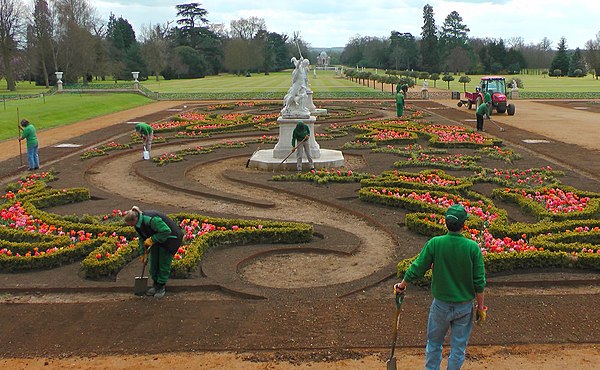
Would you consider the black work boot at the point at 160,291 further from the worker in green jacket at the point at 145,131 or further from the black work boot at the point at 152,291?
the worker in green jacket at the point at 145,131

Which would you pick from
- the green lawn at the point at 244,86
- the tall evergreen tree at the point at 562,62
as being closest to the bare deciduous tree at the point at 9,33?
the green lawn at the point at 244,86

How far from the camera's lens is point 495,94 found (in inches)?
1395

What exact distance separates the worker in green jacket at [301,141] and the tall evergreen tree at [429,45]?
9295 centimetres

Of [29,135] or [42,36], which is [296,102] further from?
[42,36]

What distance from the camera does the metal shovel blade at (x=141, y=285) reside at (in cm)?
791

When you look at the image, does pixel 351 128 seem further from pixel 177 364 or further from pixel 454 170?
pixel 177 364

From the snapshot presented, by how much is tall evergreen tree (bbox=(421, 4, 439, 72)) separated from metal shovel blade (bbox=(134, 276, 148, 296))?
102 metres

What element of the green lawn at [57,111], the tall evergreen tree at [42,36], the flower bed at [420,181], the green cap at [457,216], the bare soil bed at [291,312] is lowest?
the bare soil bed at [291,312]

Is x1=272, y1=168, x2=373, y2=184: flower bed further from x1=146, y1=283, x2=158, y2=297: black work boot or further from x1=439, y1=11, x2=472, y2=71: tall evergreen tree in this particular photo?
x1=439, y1=11, x2=472, y2=71: tall evergreen tree

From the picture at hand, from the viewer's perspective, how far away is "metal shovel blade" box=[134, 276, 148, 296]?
791 cm

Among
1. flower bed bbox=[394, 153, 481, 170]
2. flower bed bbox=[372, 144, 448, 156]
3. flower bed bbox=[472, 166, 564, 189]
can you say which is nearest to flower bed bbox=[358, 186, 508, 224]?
flower bed bbox=[472, 166, 564, 189]

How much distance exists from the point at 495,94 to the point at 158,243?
104ft

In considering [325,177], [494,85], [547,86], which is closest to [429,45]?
[547,86]

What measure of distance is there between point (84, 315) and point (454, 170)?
1195 centimetres
